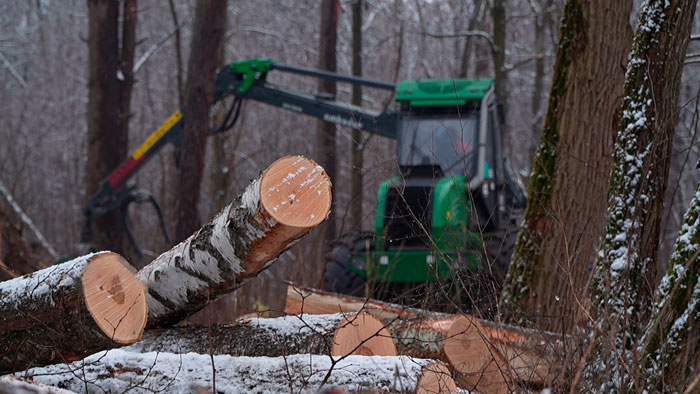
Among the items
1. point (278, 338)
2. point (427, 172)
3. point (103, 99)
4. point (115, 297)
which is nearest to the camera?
point (115, 297)

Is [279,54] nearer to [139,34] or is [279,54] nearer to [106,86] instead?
[139,34]

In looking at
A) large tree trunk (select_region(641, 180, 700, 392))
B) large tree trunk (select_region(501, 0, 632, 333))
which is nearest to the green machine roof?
large tree trunk (select_region(501, 0, 632, 333))

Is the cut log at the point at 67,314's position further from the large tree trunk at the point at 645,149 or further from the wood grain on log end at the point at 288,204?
the large tree trunk at the point at 645,149

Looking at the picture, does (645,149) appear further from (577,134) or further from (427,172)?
(427,172)

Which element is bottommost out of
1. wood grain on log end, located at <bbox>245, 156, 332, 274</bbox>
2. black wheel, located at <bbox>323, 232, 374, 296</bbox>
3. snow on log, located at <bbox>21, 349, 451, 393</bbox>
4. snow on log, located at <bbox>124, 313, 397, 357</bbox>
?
black wheel, located at <bbox>323, 232, 374, 296</bbox>

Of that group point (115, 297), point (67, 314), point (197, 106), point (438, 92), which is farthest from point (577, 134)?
point (197, 106)

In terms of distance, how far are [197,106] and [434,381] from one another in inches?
314

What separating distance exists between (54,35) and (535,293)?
2940 cm

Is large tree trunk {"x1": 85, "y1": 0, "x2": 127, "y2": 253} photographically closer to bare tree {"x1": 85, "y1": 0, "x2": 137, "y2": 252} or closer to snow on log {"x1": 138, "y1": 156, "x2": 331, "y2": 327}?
bare tree {"x1": 85, "y1": 0, "x2": 137, "y2": 252}

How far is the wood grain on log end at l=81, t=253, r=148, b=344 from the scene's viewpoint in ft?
11.6

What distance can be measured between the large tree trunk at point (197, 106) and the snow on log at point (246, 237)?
6.56 metres

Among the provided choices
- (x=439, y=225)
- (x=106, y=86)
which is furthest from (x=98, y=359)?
(x=106, y=86)

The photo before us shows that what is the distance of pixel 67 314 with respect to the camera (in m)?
3.51

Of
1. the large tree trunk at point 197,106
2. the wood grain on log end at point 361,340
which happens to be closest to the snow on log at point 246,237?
the wood grain on log end at point 361,340
